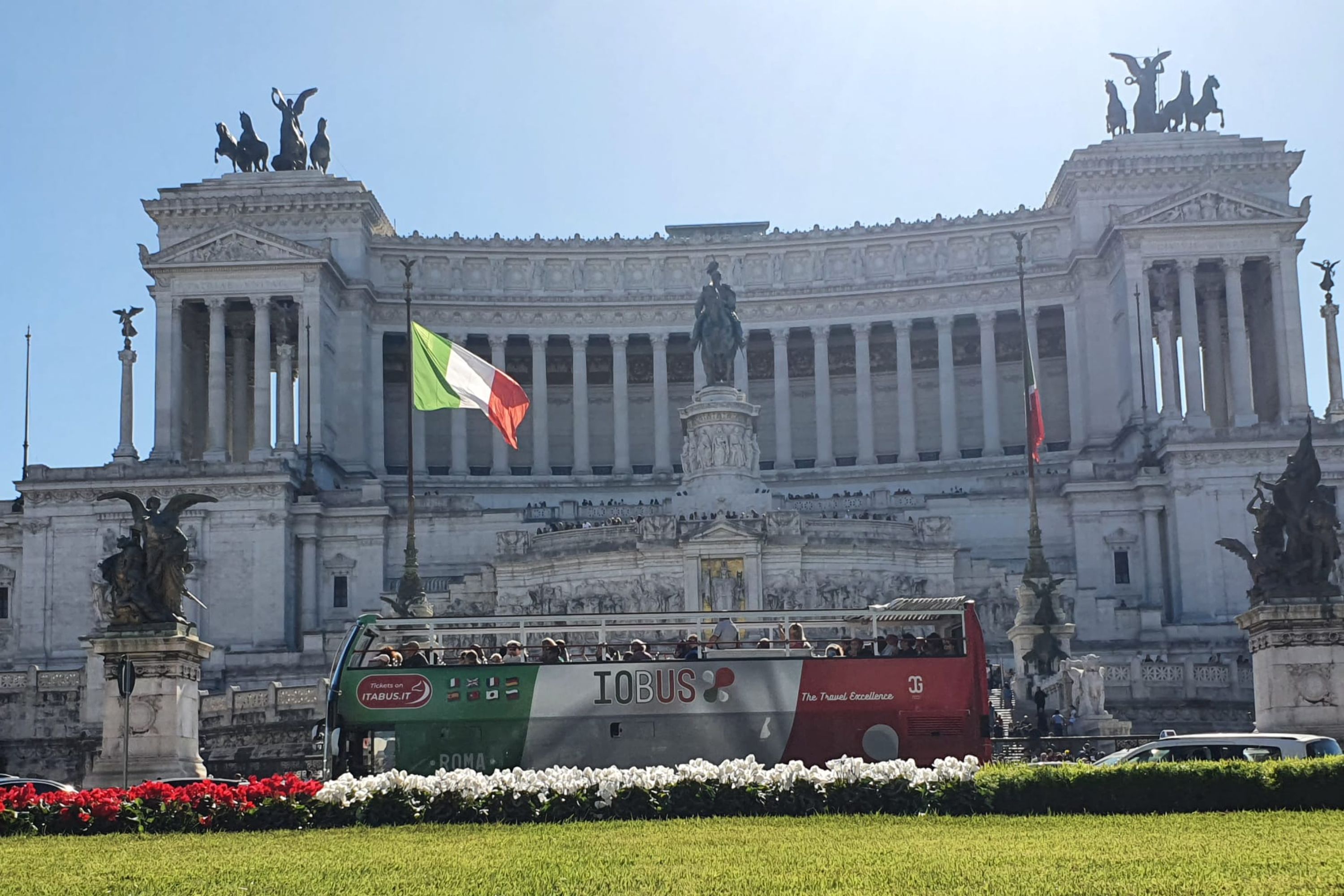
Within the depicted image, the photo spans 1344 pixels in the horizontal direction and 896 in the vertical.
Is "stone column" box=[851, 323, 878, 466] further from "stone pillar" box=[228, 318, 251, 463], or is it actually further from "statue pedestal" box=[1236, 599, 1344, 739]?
"statue pedestal" box=[1236, 599, 1344, 739]

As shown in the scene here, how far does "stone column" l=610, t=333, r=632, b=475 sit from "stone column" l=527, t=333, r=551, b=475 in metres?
3.96

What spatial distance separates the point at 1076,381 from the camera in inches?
3932

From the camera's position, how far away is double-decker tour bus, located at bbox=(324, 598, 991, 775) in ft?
109

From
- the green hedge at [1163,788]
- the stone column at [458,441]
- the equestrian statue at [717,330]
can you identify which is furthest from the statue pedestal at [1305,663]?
the stone column at [458,441]

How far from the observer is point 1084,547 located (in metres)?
80.6

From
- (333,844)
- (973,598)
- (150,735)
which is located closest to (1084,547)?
(973,598)

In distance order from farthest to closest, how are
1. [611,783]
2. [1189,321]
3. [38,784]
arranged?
1. [1189,321]
2. [38,784]
3. [611,783]

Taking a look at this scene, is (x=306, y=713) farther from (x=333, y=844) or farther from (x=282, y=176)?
(x=282, y=176)

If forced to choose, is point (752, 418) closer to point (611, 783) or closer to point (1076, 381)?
point (1076, 381)

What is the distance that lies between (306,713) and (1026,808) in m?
32.2

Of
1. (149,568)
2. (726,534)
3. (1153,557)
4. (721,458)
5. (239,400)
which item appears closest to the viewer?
(149,568)

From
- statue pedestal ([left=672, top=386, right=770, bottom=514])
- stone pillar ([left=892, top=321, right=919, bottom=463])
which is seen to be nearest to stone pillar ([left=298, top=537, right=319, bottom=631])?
statue pedestal ([left=672, top=386, right=770, bottom=514])

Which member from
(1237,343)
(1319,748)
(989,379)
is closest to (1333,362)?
(1237,343)

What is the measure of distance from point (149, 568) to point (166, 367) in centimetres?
6061
